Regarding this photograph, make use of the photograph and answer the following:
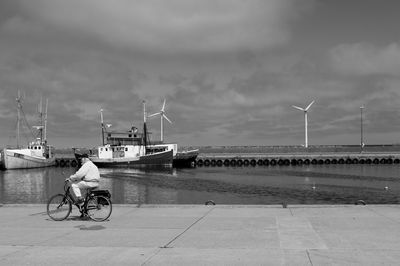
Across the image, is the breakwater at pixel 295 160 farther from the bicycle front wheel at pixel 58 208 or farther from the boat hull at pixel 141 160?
the bicycle front wheel at pixel 58 208

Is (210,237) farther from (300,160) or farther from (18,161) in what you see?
(300,160)

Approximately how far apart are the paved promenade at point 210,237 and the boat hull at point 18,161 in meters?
82.6

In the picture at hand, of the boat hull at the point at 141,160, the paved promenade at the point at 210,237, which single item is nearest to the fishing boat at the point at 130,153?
the boat hull at the point at 141,160

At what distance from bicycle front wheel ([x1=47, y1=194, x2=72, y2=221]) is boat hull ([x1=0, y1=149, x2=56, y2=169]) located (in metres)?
84.7

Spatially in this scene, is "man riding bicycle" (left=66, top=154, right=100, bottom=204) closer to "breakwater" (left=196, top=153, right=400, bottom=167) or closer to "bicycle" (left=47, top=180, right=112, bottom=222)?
"bicycle" (left=47, top=180, right=112, bottom=222)

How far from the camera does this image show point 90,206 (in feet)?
46.0

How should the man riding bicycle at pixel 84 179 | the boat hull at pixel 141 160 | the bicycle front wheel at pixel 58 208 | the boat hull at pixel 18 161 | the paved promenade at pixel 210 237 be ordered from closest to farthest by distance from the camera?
the paved promenade at pixel 210 237 → the man riding bicycle at pixel 84 179 → the bicycle front wheel at pixel 58 208 → the boat hull at pixel 141 160 → the boat hull at pixel 18 161

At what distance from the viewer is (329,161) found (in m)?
105

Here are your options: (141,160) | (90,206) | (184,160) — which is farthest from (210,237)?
(184,160)

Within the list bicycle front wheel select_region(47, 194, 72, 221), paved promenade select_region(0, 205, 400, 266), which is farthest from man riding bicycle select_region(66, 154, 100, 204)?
paved promenade select_region(0, 205, 400, 266)

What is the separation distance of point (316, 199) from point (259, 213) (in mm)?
22489

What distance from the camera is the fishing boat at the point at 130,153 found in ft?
301

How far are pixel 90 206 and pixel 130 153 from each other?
278 feet

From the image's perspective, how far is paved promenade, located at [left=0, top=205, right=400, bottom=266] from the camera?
28.8 feet
